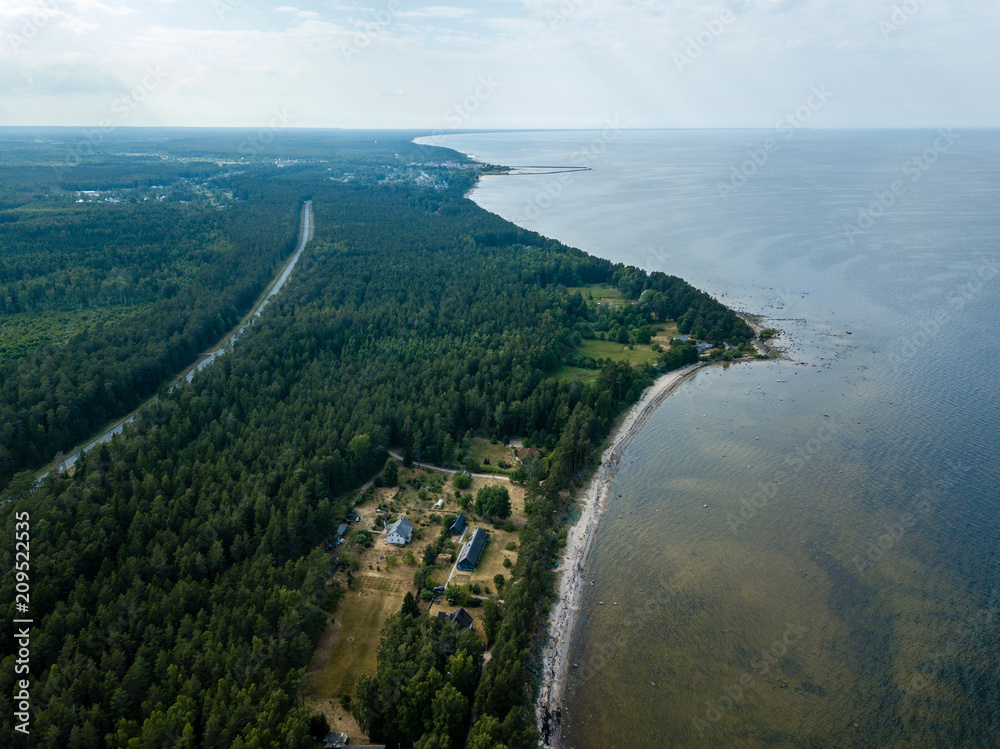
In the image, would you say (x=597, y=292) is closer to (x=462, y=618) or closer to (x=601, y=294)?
(x=601, y=294)

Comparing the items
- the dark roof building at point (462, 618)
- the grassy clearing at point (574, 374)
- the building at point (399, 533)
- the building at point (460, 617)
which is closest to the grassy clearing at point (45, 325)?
the building at point (399, 533)

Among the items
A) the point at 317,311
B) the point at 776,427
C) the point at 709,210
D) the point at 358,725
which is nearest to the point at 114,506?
the point at 358,725

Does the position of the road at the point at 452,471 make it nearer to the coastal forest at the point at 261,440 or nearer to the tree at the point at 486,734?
the coastal forest at the point at 261,440

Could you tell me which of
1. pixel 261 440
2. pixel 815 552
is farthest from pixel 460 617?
pixel 815 552

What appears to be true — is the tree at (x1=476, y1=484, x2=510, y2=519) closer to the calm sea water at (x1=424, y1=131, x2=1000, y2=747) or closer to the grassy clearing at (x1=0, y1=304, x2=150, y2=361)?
the calm sea water at (x1=424, y1=131, x2=1000, y2=747)

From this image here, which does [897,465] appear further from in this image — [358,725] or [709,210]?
[709,210]

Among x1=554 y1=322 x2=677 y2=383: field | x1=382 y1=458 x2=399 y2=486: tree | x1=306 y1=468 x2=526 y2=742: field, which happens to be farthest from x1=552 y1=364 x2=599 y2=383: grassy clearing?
x1=382 y1=458 x2=399 y2=486: tree
